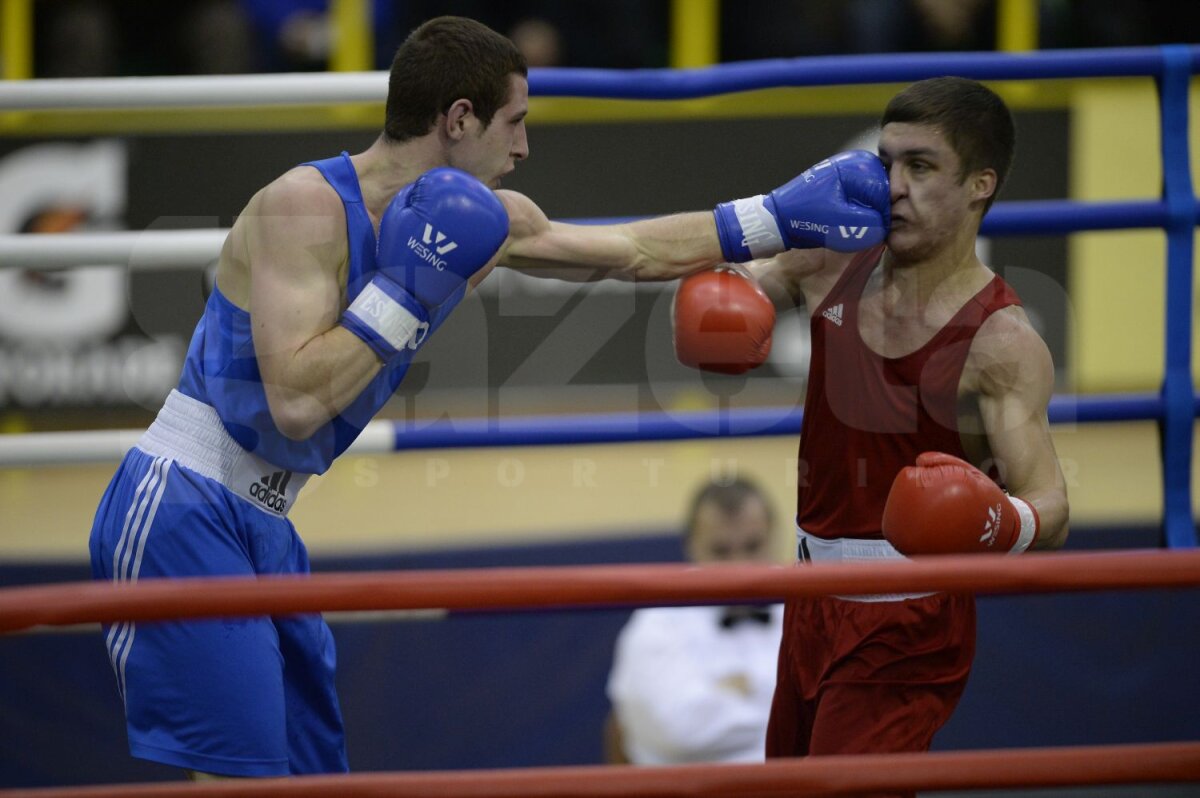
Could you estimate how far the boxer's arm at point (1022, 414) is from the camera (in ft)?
7.23

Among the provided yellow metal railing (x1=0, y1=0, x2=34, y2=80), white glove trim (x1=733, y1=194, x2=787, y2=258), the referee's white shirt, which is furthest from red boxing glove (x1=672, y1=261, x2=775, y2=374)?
yellow metal railing (x1=0, y1=0, x2=34, y2=80)

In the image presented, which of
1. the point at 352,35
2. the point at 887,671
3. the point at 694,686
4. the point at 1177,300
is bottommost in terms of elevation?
the point at 694,686

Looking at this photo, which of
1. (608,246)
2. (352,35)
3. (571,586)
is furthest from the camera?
(352,35)

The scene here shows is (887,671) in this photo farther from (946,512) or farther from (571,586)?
(571,586)

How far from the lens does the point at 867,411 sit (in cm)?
240

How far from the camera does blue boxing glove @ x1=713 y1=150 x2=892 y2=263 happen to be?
7.84 ft

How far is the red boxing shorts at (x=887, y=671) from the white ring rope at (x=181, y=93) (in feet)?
4.42

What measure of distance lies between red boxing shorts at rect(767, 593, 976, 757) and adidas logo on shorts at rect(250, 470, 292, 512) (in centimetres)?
92

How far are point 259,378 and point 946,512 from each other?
105 cm

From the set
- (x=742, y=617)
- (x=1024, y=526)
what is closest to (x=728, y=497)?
(x=742, y=617)

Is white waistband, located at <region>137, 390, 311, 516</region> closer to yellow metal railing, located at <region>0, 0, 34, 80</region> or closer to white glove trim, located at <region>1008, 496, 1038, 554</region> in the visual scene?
white glove trim, located at <region>1008, 496, 1038, 554</region>

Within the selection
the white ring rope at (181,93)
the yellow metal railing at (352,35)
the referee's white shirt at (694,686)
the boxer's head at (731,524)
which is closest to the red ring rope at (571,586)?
the white ring rope at (181,93)

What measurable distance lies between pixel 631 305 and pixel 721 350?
8.07 feet

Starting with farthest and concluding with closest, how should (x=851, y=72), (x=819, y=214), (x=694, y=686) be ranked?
1. (x=694, y=686)
2. (x=851, y=72)
3. (x=819, y=214)
